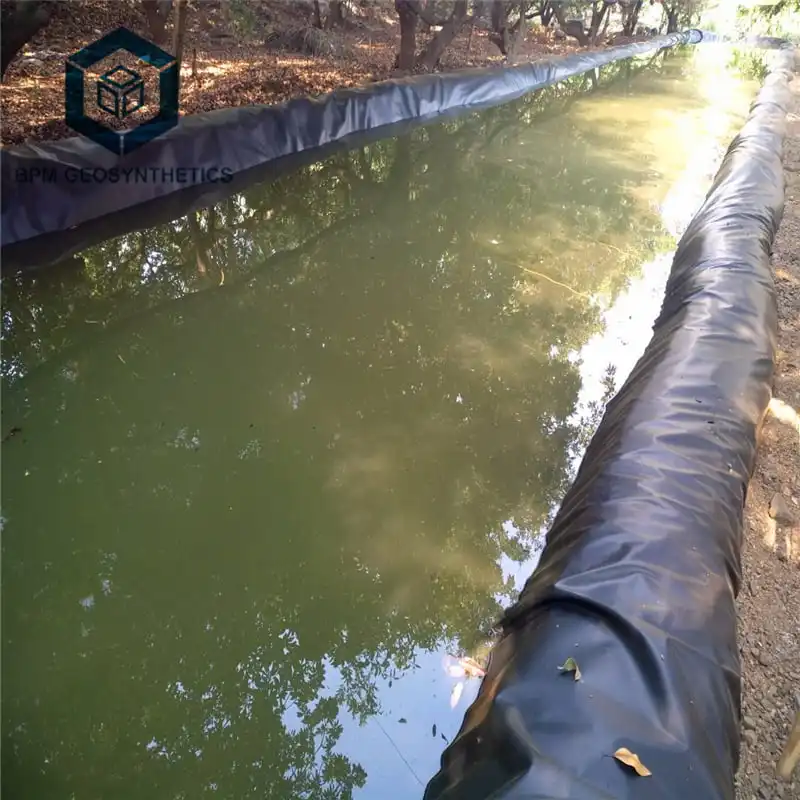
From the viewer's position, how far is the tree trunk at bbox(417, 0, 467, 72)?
7.96 meters

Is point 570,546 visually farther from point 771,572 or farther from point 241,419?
point 241,419

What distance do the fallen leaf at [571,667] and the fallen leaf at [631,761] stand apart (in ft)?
0.63

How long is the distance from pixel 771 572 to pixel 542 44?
13.7 m

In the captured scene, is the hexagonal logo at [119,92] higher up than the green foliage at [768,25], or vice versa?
the green foliage at [768,25]

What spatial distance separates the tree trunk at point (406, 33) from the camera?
7579 millimetres

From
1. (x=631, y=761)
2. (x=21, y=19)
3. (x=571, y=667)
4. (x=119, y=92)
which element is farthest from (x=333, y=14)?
(x=631, y=761)

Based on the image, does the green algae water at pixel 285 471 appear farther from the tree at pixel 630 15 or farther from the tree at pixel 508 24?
the tree at pixel 630 15

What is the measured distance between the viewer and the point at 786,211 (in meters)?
5.11

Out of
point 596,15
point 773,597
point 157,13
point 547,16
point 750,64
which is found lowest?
point 773,597

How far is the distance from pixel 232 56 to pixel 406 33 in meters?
2.13

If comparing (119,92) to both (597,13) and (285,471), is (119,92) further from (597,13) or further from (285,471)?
(597,13)

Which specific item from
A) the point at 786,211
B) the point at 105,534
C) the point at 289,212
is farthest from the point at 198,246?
the point at 786,211

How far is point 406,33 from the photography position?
806 cm

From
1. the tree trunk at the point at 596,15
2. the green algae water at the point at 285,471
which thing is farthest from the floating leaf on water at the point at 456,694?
the tree trunk at the point at 596,15
